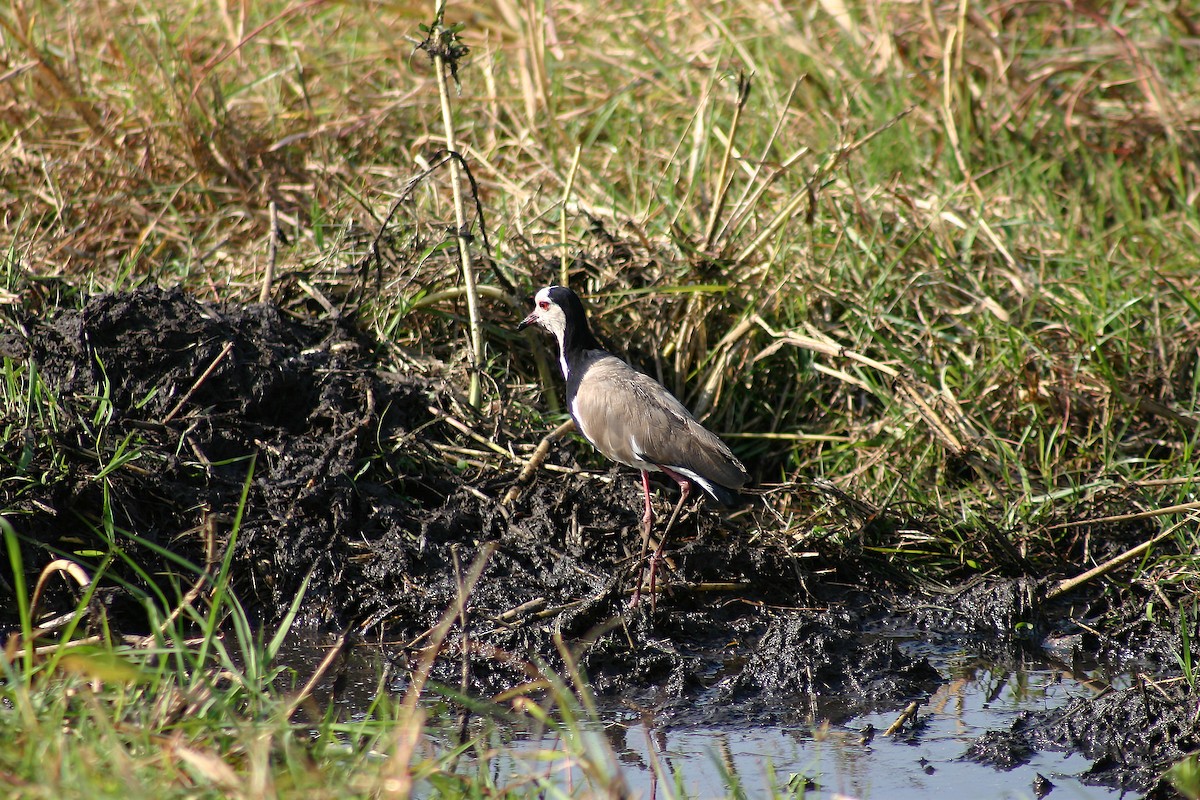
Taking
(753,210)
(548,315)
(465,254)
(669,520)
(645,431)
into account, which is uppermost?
(465,254)

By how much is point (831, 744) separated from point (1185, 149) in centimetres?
424

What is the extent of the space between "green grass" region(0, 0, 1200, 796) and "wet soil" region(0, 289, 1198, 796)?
15 centimetres

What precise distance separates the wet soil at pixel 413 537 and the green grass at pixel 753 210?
15 cm

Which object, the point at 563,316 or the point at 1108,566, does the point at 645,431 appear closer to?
the point at 563,316

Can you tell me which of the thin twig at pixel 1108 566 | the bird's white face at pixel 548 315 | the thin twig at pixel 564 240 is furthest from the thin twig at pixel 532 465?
the thin twig at pixel 1108 566

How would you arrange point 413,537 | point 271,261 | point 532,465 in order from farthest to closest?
point 271,261 → point 532,465 → point 413,537

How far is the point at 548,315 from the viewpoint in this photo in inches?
190

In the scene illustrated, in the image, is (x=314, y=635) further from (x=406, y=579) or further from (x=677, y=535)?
(x=677, y=535)

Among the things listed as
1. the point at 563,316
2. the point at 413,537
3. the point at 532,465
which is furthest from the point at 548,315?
the point at 413,537

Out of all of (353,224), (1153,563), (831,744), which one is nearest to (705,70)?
(353,224)

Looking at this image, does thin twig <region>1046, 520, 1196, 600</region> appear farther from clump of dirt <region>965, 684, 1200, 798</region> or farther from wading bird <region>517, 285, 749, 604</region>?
wading bird <region>517, 285, 749, 604</region>

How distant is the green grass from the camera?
4848 millimetres

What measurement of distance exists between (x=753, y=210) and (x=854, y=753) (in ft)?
7.99

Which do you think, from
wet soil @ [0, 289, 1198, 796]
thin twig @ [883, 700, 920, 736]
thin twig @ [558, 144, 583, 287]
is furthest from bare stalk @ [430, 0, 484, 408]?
thin twig @ [883, 700, 920, 736]
